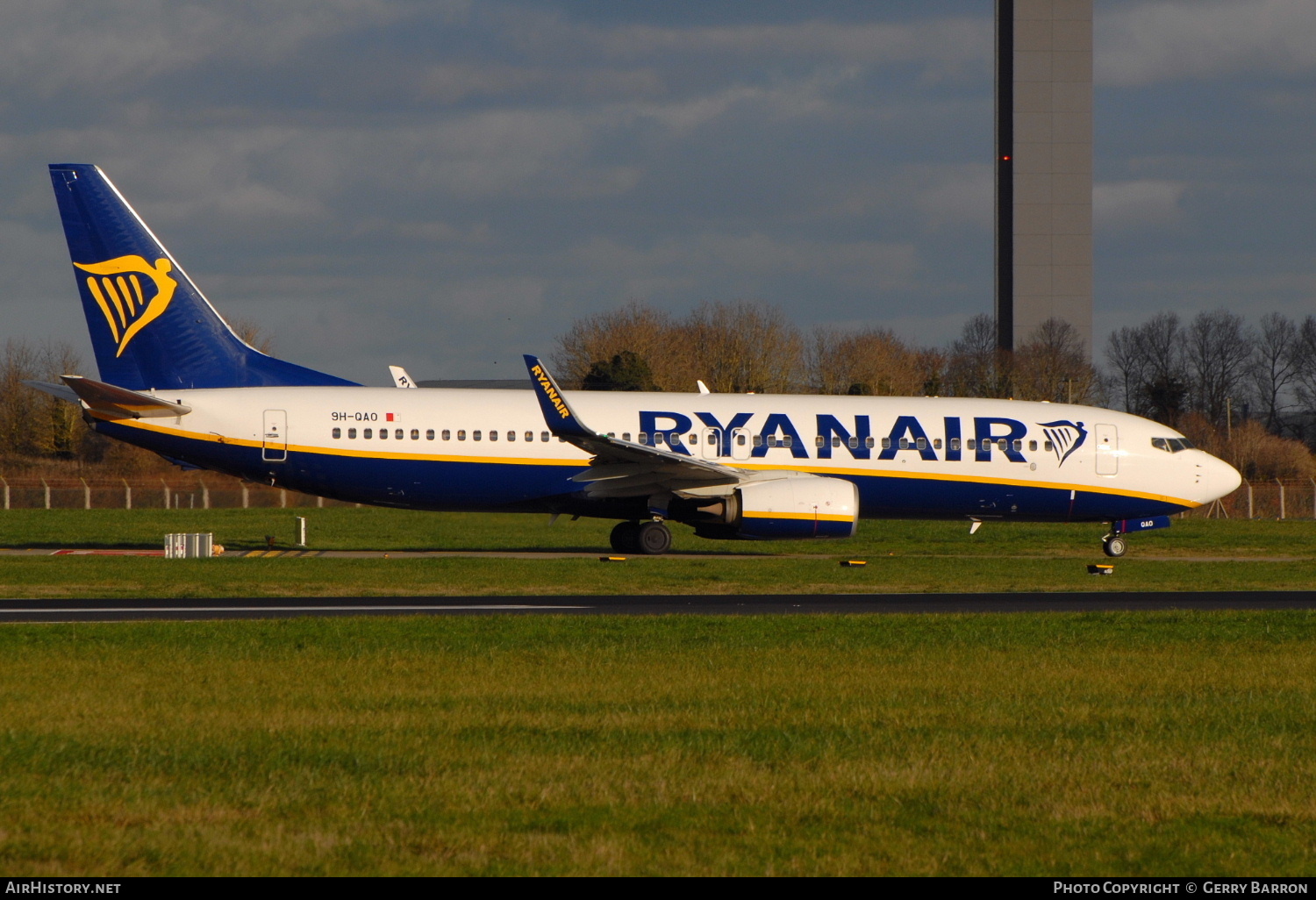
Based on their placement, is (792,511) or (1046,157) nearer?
(792,511)

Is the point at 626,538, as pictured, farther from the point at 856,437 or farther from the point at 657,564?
the point at 856,437

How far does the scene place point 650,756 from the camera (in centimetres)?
865

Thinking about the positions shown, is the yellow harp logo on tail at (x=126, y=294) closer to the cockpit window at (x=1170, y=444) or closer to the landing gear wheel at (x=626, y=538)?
the landing gear wheel at (x=626, y=538)

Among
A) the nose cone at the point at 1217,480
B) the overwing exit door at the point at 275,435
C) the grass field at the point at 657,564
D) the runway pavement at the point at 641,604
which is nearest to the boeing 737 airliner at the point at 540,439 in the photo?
the overwing exit door at the point at 275,435

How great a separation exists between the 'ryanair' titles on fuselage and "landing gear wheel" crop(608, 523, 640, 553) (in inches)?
83.9

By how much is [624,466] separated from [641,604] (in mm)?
8938

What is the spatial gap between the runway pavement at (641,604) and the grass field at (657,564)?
1127mm

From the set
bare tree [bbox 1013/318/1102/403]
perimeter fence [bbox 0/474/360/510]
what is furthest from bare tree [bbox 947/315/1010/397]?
perimeter fence [bbox 0/474/360/510]

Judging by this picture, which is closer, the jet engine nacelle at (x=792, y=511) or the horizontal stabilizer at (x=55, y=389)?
the jet engine nacelle at (x=792, y=511)

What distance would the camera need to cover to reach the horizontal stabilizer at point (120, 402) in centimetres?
2675

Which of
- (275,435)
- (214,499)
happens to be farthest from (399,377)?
(214,499)

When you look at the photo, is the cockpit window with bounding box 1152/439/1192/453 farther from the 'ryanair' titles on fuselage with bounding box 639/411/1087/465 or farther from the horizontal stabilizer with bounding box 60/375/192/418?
the horizontal stabilizer with bounding box 60/375/192/418

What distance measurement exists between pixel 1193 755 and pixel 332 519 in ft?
138
